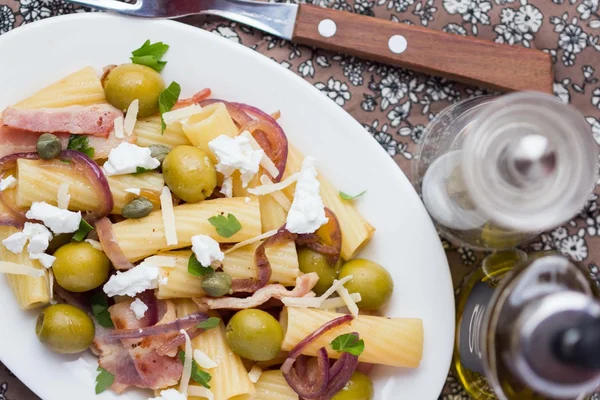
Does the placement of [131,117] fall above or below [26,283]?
above

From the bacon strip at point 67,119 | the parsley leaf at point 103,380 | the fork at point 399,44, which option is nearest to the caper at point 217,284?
the parsley leaf at point 103,380

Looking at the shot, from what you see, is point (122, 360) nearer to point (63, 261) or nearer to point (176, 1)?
point (63, 261)

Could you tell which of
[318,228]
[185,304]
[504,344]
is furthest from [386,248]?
[185,304]

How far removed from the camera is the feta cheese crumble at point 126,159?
5.28 feet

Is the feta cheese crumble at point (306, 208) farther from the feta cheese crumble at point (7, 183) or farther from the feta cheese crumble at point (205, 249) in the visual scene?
the feta cheese crumble at point (7, 183)

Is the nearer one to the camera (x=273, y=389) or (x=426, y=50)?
(x=273, y=389)

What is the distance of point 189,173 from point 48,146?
1.16 ft

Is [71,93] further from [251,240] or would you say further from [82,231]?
[251,240]

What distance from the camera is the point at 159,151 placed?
1668 mm

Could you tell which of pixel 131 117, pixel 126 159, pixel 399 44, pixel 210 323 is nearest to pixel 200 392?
pixel 210 323

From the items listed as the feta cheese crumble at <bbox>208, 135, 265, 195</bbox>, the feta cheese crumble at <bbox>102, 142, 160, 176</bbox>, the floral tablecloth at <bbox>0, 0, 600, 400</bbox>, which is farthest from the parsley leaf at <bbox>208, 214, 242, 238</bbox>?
the floral tablecloth at <bbox>0, 0, 600, 400</bbox>

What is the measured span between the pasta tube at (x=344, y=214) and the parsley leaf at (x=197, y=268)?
0.29 meters

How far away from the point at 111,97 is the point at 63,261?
429 millimetres

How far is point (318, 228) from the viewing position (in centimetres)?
168
